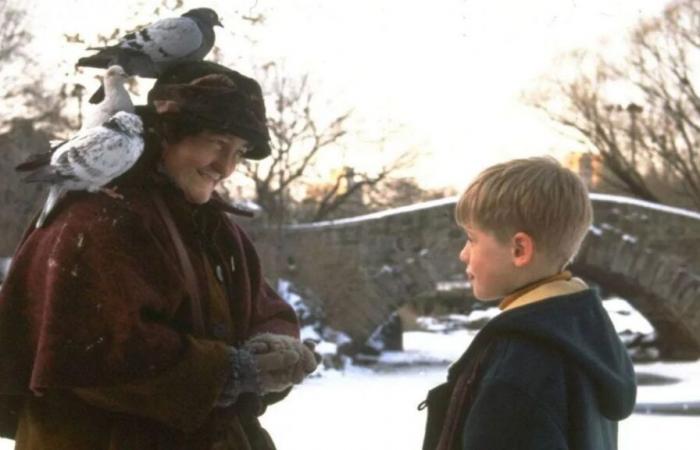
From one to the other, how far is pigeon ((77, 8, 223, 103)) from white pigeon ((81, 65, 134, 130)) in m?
0.03

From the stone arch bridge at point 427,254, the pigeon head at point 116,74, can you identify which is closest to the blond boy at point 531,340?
the pigeon head at point 116,74

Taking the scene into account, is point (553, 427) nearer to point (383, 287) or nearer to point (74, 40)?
point (74, 40)

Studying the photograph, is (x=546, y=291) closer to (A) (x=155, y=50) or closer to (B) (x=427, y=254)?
(A) (x=155, y=50)

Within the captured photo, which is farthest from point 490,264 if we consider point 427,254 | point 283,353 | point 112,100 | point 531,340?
point 427,254

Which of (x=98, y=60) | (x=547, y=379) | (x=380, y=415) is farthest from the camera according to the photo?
(x=380, y=415)

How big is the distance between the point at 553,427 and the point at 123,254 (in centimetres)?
85

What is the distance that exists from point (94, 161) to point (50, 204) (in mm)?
121

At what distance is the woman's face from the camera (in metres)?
2.24

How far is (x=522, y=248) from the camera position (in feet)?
6.12

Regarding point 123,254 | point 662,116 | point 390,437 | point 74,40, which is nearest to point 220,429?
point 123,254

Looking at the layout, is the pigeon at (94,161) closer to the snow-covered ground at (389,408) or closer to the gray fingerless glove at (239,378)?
the gray fingerless glove at (239,378)

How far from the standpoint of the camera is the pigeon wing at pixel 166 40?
2.46 metres

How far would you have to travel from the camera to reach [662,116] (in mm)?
23906

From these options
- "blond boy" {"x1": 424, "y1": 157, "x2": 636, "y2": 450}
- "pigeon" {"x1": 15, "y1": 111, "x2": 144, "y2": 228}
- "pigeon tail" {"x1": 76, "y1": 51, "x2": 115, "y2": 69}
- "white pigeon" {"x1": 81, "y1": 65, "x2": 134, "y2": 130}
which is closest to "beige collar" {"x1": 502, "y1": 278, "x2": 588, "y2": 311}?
"blond boy" {"x1": 424, "y1": 157, "x2": 636, "y2": 450}
